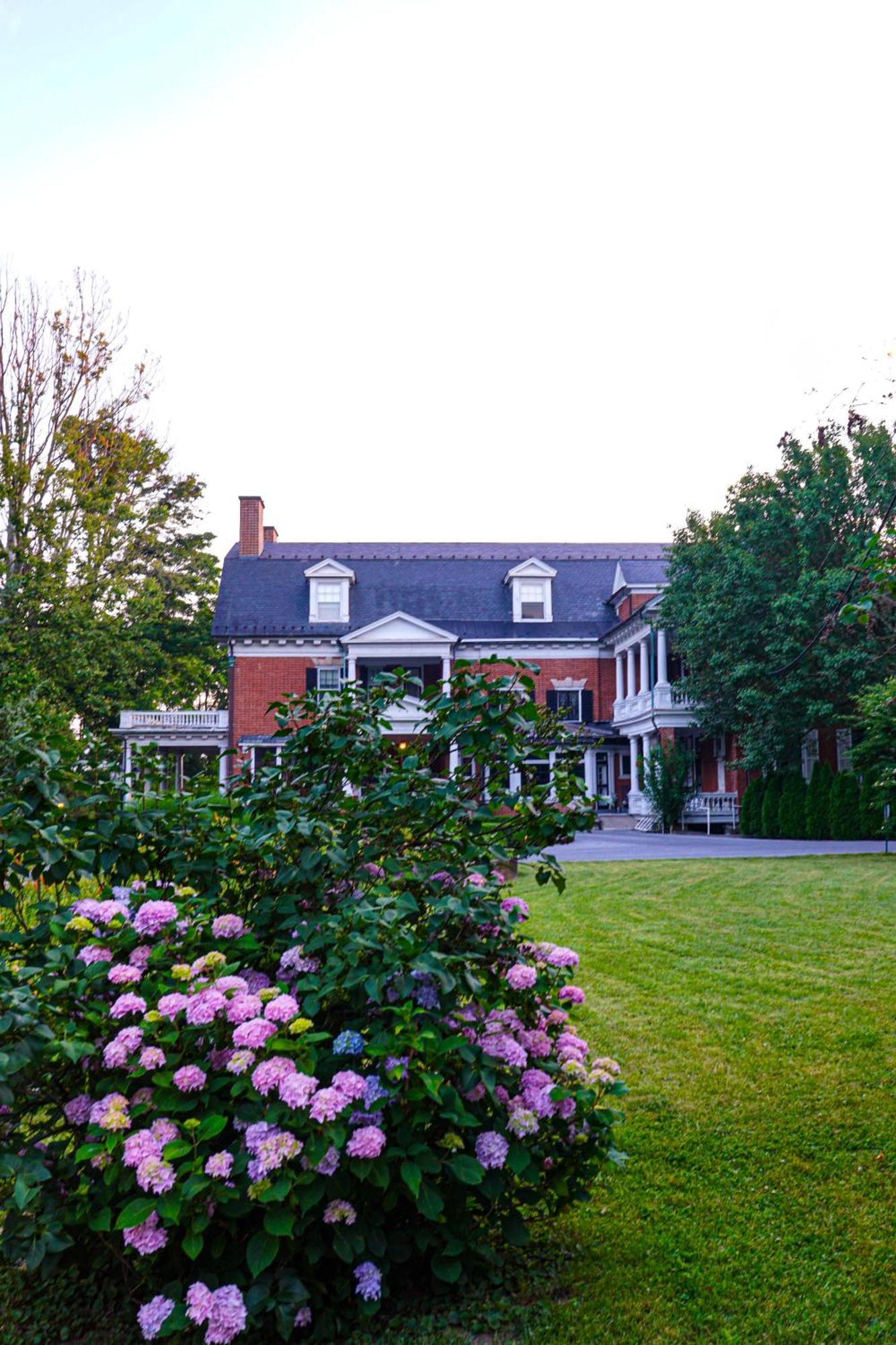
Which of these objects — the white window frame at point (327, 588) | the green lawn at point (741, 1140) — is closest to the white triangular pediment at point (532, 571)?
the white window frame at point (327, 588)

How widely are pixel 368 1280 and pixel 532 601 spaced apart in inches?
1354

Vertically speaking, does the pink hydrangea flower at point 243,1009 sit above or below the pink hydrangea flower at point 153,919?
below

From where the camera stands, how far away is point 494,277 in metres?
11.4

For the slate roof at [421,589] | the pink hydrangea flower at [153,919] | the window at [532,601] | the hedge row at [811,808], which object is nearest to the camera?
the pink hydrangea flower at [153,919]

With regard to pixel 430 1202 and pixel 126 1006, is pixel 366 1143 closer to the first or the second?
pixel 430 1202

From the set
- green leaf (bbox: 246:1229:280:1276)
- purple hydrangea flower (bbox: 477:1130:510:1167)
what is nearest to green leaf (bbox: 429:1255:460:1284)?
purple hydrangea flower (bbox: 477:1130:510:1167)

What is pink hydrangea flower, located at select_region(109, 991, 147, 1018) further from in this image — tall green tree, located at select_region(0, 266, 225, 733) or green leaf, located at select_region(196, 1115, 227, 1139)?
tall green tree, located at select_region(0, 266, 225, 733)

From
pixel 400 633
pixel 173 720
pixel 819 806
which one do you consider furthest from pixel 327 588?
pixel 819 806

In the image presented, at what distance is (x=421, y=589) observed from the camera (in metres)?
37.2

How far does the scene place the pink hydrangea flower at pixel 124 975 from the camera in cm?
256

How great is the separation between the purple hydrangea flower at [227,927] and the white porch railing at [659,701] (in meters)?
26.2

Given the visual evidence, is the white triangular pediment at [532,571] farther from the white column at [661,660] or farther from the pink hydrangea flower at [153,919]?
the pink hydrangea flower at [153,919]

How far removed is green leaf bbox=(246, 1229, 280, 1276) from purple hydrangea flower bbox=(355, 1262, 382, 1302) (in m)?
0.25

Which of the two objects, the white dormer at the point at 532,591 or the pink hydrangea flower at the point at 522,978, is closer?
the pink hydrangea flower at the point at 522,978
